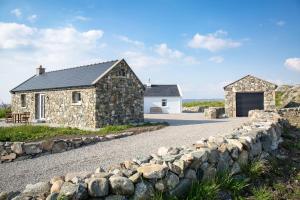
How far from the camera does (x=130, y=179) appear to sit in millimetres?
4992

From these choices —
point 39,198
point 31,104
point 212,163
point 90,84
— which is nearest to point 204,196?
point 212,163

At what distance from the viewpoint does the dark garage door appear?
104 ft

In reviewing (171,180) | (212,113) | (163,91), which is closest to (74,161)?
(171,180)

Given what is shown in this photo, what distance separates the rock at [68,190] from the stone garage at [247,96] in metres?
29.0

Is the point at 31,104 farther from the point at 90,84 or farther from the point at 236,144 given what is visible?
the point at 236,144

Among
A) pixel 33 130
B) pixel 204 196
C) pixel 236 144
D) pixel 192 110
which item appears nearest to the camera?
pixel 204 196

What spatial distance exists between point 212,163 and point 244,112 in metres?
27.0

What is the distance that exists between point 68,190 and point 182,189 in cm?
220

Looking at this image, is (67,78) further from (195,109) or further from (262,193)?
(195,109)

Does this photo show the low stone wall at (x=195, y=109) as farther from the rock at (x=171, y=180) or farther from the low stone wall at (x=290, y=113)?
the rock at (x=171, y=180)

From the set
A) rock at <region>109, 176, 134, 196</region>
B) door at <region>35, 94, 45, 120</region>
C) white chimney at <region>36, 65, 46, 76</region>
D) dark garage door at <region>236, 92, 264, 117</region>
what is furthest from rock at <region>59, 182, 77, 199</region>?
dark garage door at <region>236, 92, 264, 117</region>

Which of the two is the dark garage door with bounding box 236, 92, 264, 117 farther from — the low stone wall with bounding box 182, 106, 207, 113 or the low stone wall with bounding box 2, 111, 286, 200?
the low stone wall with bounding box 2, 111, 286, 200

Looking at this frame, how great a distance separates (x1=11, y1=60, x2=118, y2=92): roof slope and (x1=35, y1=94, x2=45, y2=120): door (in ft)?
2.68

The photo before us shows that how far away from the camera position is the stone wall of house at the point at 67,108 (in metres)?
19.9
